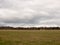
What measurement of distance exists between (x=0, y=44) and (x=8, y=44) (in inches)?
58.9

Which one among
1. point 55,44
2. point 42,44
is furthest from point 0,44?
point 55,44

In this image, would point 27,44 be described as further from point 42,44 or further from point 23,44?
point 42,44

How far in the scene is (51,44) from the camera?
30328 millimetres

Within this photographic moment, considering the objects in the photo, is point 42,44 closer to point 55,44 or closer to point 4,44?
point 55,44

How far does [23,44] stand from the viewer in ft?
101

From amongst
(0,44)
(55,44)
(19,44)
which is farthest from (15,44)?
(55,44)

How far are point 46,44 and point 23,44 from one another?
4.42 metres

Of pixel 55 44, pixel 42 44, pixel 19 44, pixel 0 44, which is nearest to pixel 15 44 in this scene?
pixel 19 44

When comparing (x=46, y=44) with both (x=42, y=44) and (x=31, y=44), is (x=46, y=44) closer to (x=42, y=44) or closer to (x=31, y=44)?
(x=42, y=44)

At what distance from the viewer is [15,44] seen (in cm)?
3041

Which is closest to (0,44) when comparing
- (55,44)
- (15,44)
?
(15,44)

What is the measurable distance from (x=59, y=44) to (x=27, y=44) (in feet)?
20.3

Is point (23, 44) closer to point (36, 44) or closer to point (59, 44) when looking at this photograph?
point (36, 44)

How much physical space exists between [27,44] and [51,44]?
4.59m
